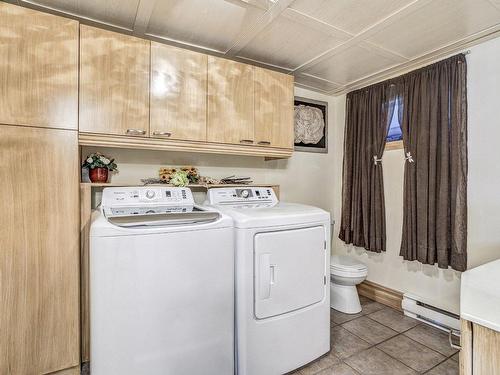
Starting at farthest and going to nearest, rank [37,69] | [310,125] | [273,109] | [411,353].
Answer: [310,125]
[273,109]
[411,353]
[37,69]

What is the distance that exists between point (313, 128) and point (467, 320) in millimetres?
2552

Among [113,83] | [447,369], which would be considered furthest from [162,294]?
[447,369]

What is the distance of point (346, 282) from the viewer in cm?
258

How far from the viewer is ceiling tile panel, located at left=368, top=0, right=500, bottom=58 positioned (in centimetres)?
171

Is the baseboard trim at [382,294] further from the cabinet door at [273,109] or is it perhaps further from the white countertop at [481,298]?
the cabinet door at [273,109]

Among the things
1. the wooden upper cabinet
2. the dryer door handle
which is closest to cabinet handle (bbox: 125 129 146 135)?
the wooden upper cabinet

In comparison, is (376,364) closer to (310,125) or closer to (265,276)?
(265,276)

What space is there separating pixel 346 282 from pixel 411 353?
0.71 meters

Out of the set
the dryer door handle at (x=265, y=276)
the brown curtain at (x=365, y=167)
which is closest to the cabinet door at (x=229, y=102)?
the dryer door handle at (x=265, y=276)

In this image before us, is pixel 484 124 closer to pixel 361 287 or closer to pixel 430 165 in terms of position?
pixel 430 165

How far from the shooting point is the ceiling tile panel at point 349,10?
5.48 ft

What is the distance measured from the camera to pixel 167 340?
1467 mm

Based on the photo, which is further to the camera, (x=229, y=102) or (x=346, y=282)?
(x=346, y=282)

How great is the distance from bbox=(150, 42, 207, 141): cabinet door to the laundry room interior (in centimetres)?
1
